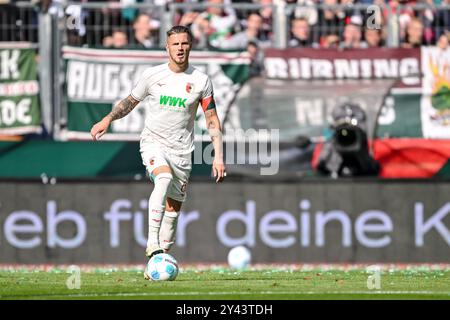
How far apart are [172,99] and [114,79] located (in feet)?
23.3

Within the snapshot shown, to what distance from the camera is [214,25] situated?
22.3 meters

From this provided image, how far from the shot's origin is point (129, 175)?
21.7 metres

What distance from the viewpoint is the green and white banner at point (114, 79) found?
21812 millimetres

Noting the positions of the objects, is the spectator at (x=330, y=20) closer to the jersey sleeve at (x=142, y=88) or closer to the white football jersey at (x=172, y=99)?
the white football jersey at (x=172, y=99)

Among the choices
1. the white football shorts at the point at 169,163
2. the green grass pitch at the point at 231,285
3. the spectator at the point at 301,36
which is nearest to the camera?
the green grass pitch at the point at 231,285

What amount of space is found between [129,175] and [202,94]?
696 cm

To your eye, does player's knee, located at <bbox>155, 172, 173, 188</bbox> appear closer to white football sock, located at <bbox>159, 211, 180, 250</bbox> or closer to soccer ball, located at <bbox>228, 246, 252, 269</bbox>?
white football sock, located at <bbox>159, 211, 180, 250</bbox>

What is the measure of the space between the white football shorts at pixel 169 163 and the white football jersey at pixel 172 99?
0.24 ft

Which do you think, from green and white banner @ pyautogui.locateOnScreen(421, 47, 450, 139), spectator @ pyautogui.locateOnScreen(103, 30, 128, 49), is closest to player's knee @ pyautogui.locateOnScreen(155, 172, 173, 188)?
spectator @ pyautogui.locateOnScreen(103, 30, 128, 49)

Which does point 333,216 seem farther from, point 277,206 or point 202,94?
point 202,94

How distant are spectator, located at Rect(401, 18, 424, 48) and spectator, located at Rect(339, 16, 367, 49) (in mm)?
735

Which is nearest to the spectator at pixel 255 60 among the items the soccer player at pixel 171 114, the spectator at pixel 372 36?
the spectator at pixel 372 36

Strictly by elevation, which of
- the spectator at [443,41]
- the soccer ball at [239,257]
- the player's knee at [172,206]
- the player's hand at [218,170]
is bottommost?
the soccer ball at [239,257]
